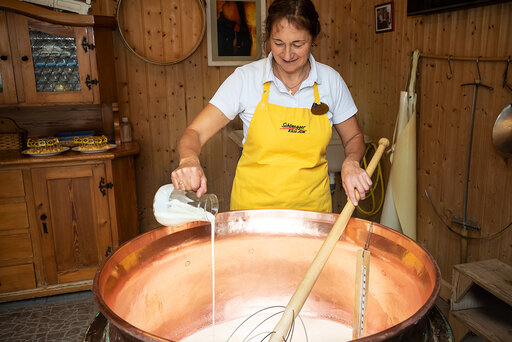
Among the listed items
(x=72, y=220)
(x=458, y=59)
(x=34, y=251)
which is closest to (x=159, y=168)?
(x=72, y=220)

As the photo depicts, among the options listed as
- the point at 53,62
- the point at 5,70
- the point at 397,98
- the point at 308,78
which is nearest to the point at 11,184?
the point at 5,70

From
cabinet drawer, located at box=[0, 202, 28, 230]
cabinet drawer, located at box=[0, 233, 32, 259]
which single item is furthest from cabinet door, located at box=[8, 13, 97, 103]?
cabinet drawer, located at box=[0, 233, 32, 259]

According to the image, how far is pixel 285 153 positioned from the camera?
1564mm

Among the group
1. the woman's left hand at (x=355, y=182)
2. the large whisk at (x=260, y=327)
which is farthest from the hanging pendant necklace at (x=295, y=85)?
the large whisk at (x=260, y=327)

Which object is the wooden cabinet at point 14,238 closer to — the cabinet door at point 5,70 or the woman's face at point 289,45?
the cabinet door at point 5,70

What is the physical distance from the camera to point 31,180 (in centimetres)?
250

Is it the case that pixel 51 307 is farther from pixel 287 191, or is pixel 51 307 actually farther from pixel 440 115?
pixel 440 115

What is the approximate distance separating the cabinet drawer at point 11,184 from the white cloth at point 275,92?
158 cm

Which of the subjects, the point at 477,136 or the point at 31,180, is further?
the point at 31,180

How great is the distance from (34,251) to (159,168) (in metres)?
1.03

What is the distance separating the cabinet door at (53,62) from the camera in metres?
2.49

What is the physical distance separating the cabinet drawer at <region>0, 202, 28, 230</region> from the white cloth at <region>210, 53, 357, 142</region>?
65.0 inches

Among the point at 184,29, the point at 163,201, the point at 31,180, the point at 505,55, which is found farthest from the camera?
the point at 184,29

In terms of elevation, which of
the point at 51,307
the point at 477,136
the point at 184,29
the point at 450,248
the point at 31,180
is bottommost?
the point at 51,307
